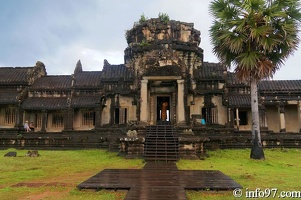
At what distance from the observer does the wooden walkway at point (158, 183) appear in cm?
672

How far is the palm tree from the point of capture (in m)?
13.5

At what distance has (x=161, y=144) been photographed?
14.8 meters

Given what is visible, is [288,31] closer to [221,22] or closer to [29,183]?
[221,22]

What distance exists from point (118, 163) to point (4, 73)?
19.4 metres

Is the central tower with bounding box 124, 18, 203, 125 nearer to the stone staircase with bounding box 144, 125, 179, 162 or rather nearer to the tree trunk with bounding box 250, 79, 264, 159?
the stone staircase with bounding box 144, 125, 179, 162

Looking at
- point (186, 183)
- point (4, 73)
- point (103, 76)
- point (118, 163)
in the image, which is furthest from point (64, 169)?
point (4, 73)

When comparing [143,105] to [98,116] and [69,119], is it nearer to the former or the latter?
[98,116]

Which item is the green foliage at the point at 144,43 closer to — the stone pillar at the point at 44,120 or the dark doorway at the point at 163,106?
the dark doorway at the point at 163,106

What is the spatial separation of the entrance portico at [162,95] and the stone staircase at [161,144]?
37.9 inches

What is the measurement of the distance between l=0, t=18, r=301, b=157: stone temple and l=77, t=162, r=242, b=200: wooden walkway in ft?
17.3

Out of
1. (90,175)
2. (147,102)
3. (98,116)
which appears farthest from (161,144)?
(98,116)

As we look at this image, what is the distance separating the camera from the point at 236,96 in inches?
880

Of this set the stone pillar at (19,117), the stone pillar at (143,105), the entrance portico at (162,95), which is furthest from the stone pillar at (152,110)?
the stone pillar at (19,117)

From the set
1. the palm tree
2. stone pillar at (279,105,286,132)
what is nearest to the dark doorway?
the palm tree
